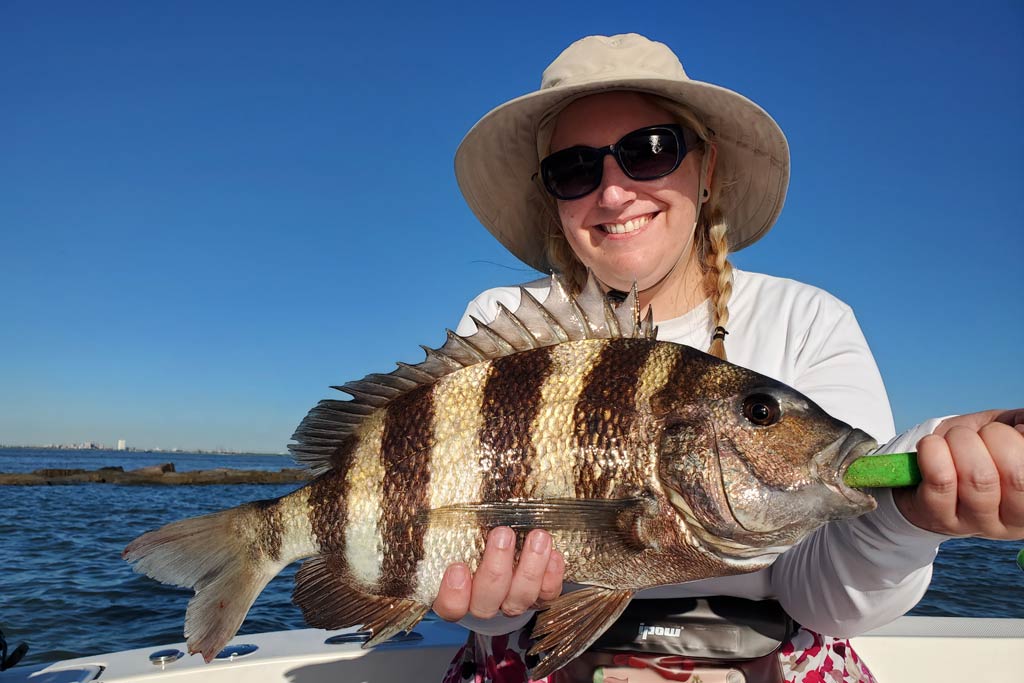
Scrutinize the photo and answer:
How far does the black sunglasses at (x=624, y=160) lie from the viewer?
2346mm

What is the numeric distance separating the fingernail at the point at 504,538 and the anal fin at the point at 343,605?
0.32 metres

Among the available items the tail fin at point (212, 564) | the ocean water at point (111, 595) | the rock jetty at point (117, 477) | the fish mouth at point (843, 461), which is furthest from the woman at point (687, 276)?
the rock jetty at point (117, 477)

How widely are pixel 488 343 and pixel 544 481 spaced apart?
0.45 meters

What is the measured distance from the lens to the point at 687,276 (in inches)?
105

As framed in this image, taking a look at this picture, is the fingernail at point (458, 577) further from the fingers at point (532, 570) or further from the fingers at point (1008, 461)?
the fingers at point (1008, 461)

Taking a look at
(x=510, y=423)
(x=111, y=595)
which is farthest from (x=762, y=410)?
(x=111, y=595)

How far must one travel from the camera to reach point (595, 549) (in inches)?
62.5

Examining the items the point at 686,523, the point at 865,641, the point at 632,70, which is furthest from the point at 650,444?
the point at 865,641

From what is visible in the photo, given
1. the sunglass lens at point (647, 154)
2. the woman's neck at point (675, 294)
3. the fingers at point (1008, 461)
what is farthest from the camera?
the woman's neck at point (675, 294)

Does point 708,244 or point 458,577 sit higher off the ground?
point 708,244

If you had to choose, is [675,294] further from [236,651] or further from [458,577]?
[236,651]

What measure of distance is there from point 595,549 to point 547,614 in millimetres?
228

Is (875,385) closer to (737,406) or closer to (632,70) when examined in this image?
(737,406)

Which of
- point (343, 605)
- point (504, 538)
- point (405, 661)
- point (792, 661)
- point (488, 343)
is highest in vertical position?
point (488, 343)
